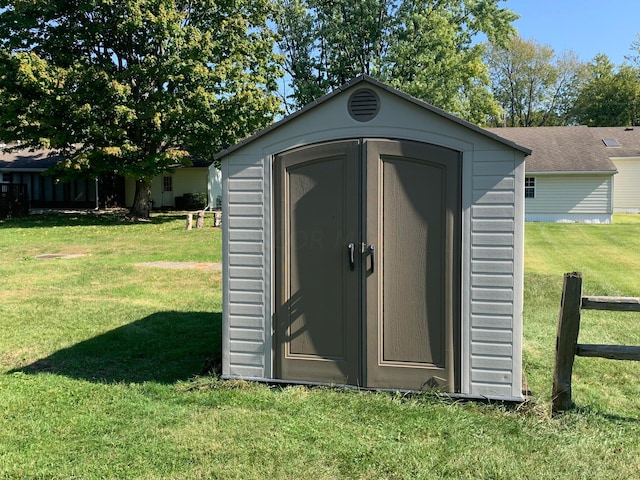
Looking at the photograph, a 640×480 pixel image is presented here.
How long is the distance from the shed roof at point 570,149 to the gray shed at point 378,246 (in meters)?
21.0

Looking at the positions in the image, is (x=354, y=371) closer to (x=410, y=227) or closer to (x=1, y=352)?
(x=410, y=227)

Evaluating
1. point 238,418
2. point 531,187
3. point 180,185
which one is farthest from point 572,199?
point 238,418

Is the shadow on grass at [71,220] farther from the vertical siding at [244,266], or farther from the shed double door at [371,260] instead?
the shed double door at [371,260]

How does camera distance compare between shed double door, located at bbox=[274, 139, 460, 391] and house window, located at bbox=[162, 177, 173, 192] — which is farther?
house window, located at bbox=[162, 177, 173, 192]

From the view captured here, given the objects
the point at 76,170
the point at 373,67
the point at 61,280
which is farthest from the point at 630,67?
the point at 61,280

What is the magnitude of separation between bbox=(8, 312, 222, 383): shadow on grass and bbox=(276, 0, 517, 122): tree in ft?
74.9

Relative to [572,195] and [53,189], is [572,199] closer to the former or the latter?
[572,195]

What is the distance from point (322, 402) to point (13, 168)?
109 ft

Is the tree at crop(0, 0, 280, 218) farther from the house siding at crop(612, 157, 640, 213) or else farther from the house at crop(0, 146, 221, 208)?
the house siding at crop(612, 157, 640, 213)

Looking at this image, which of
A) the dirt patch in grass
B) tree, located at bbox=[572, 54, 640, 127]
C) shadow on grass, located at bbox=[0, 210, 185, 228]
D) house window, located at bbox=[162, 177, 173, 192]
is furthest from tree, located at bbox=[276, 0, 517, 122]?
tree, located at bbox=[572, 54, 640, 127]

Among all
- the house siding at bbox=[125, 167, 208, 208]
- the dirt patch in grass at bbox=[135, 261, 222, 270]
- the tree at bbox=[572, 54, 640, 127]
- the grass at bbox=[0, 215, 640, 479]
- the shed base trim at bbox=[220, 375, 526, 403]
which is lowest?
the grass at bbox=[0, 215, 640, 479]

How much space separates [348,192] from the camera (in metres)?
4.30

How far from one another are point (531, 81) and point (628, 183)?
24.5 m

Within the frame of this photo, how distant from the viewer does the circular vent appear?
14.1 ft
